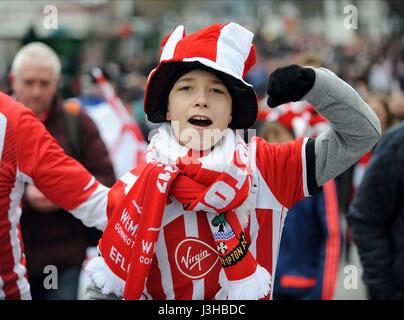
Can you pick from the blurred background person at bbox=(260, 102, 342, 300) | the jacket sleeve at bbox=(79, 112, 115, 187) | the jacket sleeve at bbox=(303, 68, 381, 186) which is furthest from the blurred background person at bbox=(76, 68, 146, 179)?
the jacket sleeve at bbox=(303, 68, 381, 186)

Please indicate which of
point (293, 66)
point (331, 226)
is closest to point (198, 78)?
point (293, 66)

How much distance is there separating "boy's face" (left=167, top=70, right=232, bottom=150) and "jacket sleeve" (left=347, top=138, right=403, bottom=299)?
1.29m

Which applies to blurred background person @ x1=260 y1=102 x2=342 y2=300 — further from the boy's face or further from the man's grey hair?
the boy's face

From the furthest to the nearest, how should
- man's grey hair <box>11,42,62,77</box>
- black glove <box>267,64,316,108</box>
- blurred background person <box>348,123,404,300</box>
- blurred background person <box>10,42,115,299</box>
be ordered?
man's grey hair <box>11,42,62,77</box> → blurred background person <box>10,42,115,299</box> → blurred background person <box>348,123,404,300</box> → black glove <box>267,64,316,108</box>

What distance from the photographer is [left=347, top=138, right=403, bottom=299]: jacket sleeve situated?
13.6 feet

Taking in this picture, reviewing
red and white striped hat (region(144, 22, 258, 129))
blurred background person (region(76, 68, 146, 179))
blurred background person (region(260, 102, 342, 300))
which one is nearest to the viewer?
red and white striped hat (region(144, 22, 258, 129))

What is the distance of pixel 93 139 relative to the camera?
5246 millimetres

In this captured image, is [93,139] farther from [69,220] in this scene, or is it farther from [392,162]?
[392,162]

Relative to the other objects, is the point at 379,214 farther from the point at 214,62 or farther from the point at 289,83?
the point at 289,83

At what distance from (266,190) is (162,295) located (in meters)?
0.55

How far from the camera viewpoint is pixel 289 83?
2705 millimetres

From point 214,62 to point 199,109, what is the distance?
0.18 m

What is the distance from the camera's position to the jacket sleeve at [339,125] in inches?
111

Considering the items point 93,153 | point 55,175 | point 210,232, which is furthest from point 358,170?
point 210,232
